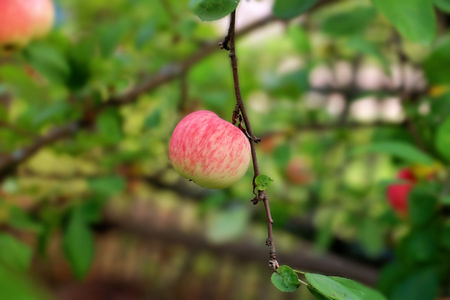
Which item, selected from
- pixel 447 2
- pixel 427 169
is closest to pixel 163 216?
pixel 427 169

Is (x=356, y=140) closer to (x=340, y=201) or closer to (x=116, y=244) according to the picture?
(x=340, y=201)

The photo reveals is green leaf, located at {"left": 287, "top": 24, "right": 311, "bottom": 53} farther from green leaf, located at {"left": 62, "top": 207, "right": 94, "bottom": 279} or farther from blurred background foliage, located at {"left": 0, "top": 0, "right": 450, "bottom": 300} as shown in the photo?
green leaf, located at {"left": 62, "top": 207, "right": 94, "bottom": 279}

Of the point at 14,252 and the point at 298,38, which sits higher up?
the point at 298,38

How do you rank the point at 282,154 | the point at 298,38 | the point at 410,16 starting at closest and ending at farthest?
the point at 410,16, the point at 298,38, the point at 282,154

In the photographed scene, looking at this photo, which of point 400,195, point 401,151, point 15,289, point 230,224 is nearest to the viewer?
point 15,289

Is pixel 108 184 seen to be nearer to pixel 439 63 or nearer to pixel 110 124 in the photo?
pixel 110 124

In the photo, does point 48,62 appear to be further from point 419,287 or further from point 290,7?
point 419,287

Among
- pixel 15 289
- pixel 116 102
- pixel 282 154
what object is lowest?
pixel 15 289

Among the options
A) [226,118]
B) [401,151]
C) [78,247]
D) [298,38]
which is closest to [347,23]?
[298,38]

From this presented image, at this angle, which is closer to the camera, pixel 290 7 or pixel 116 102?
pixel 290 7

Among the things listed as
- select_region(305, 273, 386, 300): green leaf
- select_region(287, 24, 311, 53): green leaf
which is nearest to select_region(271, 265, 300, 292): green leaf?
select_region(305, 273, 386, 300): green leaf
